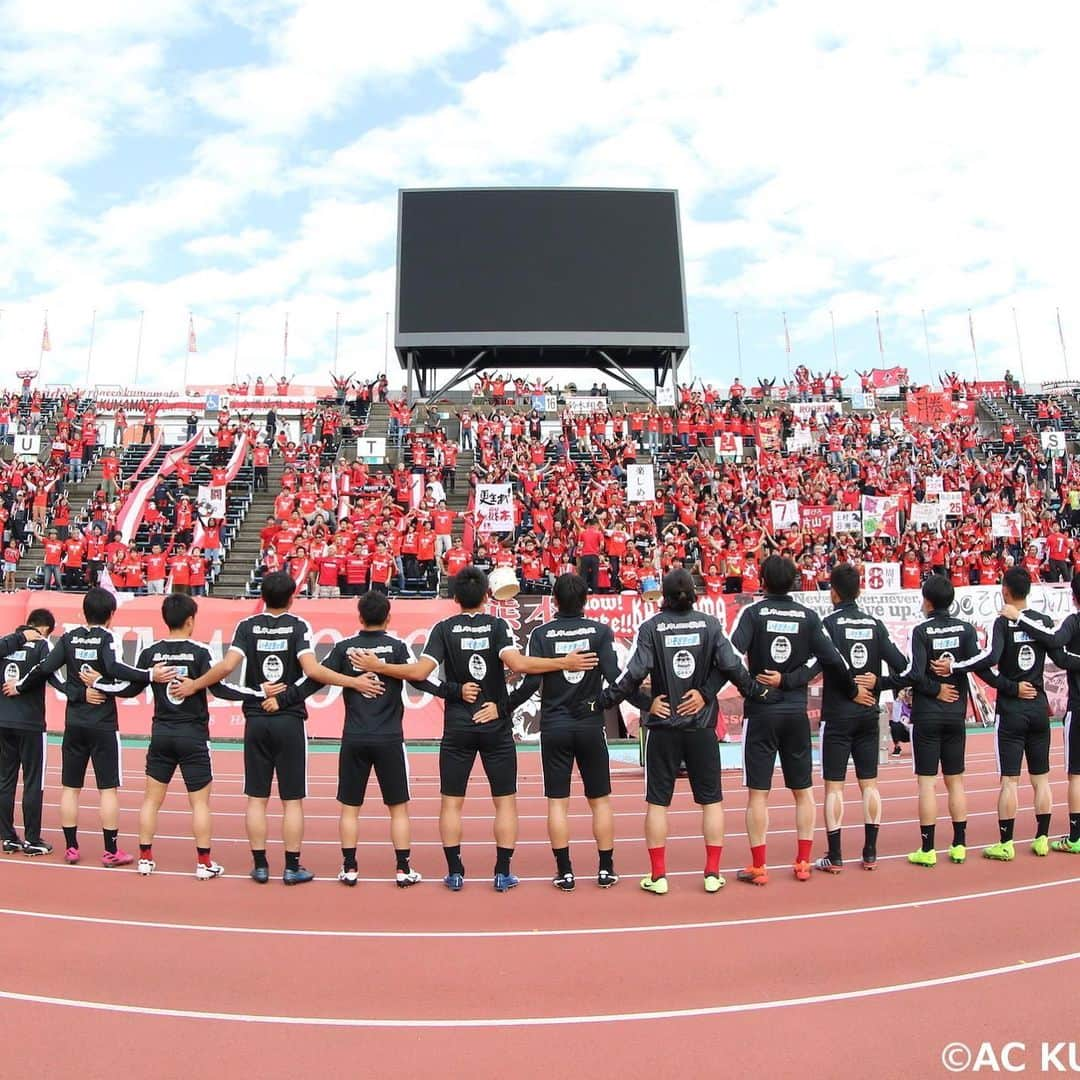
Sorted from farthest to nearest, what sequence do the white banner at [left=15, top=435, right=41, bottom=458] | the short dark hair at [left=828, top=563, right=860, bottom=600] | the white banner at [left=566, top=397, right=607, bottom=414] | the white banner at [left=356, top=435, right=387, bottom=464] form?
the white banner at [left=566, top=397, right=607, bottom=414] < the white banner at [left=15, top=435, right=41, bottom=458] < the white banner at [left=356, top=435, right=387, bottom=464] < the short dark hair at [left=828, top=563, right=860, bottom=600]

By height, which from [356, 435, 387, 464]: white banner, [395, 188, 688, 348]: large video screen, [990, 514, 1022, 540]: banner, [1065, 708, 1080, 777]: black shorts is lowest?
[1065, 708, 1080, 777]: black shorts

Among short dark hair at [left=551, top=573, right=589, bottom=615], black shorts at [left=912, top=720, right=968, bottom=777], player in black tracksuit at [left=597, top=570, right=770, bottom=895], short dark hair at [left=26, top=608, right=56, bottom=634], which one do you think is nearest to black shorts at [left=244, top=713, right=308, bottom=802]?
short dark hair at [left=551, top=573, right=589, bottom=615]

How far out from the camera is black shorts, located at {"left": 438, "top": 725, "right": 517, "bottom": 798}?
637 cm

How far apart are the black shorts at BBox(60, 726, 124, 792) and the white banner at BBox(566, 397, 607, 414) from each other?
23.5 meters

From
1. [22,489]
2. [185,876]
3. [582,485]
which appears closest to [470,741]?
[185,876]

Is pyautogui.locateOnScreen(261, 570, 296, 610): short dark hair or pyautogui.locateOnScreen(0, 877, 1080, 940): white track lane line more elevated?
pyautogui.locateOnScreen(261, 570, 296, 610): short dark hair

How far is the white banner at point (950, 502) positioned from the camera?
21.5m

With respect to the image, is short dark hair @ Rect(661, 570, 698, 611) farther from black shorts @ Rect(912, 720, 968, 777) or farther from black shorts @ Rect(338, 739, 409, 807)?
black shorts @ Rect(912, 720, 968, 777)

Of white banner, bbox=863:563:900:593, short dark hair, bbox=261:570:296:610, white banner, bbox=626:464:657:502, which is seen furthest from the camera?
white banner, bbox=626:464:657:502

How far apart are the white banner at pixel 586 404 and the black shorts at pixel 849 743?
915 inches

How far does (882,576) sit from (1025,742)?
10083mm

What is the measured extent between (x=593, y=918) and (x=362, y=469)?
18.0m

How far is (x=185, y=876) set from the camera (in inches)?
266

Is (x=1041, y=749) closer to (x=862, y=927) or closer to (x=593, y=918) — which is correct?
(x=862, y=927)
